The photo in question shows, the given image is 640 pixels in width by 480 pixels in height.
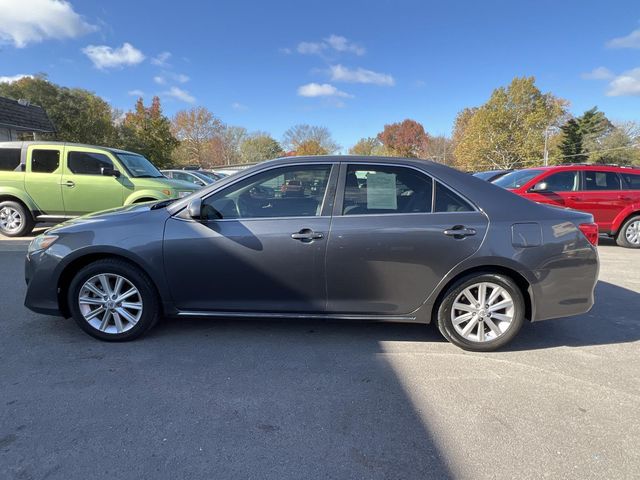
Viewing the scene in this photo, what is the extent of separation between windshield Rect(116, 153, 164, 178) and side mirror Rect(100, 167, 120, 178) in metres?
0.26

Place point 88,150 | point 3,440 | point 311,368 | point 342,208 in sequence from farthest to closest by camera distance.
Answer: point 88,150
point 342,208
point 311,368
point 3,440

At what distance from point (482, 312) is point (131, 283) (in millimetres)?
3070

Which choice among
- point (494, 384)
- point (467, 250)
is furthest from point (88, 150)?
point (494, 384)

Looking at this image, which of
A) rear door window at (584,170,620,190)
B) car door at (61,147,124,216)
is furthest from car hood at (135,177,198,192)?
rear door window at (584,170,620,190)

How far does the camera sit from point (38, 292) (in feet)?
11.0

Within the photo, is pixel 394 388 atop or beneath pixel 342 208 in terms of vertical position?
beneath

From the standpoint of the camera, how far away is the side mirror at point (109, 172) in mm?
7812

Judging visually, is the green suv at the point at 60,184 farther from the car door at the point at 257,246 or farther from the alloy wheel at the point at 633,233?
the alloy wheel at the point at 633,233

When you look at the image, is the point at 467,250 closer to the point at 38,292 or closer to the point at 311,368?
the point at 311,368

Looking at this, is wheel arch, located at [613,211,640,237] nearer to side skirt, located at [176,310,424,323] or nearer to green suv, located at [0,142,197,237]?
side skirt, located at [176,310,424,323]

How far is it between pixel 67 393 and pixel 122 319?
2.78 feet

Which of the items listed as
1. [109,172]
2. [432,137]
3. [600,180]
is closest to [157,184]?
[109,172]

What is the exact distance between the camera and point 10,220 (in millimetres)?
8086

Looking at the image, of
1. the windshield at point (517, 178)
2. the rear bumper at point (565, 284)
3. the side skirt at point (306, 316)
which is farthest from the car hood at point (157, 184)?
the rear bumper at point (565, 284)
